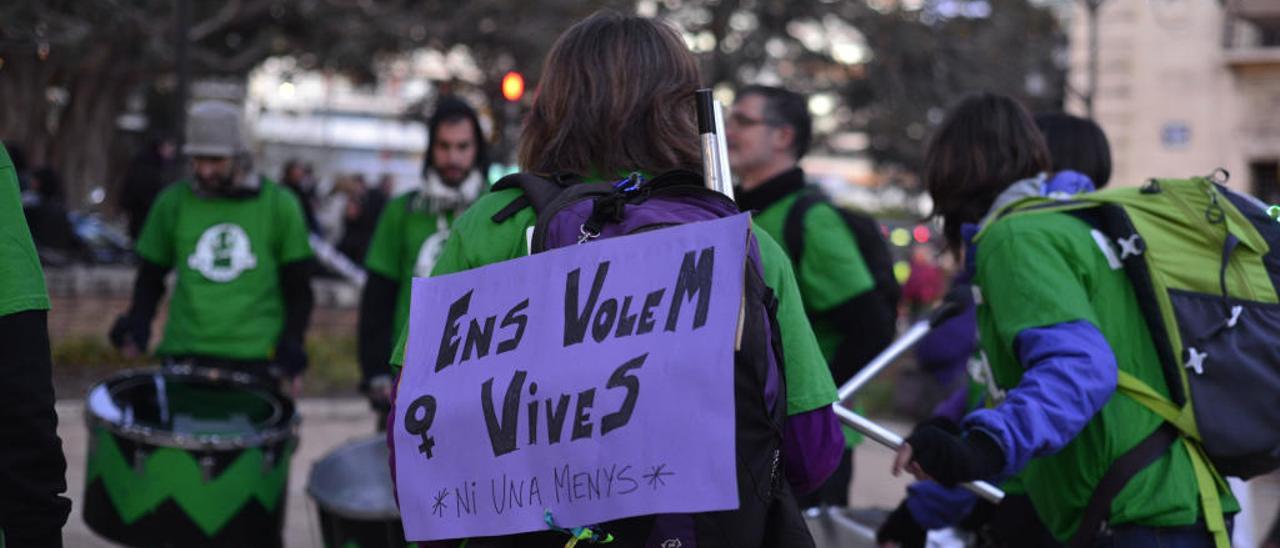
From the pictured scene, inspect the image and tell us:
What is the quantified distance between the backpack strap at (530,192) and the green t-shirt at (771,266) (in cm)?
1

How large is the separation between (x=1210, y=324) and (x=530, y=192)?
57.2 inches

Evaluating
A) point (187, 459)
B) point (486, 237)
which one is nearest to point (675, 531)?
point (486, 237)

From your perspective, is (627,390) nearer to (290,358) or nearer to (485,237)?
(485,237)

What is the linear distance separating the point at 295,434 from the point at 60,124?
63.0 ft

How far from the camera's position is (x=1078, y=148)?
4.26m

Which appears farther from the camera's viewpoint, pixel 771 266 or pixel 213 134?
pixel 213 134

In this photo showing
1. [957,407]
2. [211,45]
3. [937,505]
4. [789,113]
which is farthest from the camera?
[211,45]

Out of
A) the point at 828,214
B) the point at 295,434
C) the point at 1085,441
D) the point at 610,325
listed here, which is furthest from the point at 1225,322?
the point at 295,434

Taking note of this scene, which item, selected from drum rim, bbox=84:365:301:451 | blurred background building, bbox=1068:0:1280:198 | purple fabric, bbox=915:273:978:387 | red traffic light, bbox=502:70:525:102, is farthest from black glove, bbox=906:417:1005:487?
blurred background building, bbox=1068:0:1280:198

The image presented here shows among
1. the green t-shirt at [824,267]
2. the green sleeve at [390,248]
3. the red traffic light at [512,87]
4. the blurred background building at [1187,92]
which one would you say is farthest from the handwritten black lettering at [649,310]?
the blurred background building at [1187,92]

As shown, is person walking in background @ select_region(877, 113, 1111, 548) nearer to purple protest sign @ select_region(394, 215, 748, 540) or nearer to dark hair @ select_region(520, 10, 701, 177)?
dark hair @ select_region(520, 10, 701, 177)

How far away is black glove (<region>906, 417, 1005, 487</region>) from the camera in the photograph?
2938 mm

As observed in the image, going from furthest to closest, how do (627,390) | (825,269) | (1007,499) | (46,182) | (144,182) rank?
(46,182) < (144,182) < (825,269) < (1007,499) < (627,390)

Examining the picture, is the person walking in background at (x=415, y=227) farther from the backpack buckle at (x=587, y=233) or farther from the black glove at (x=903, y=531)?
the backpack buckle at (x=587, y=233)
